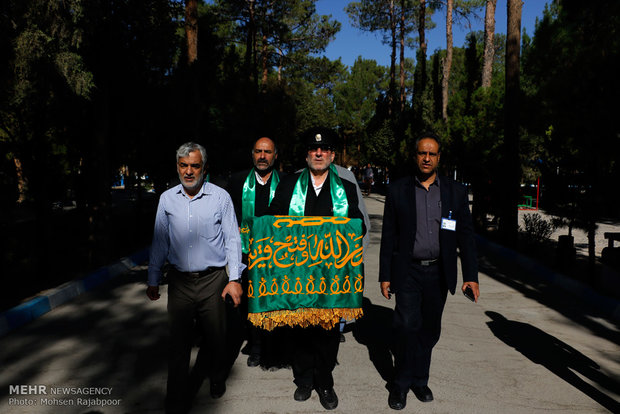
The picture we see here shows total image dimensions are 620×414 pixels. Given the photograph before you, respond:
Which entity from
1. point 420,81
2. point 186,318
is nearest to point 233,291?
point 186,318

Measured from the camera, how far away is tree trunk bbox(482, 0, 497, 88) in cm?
1628

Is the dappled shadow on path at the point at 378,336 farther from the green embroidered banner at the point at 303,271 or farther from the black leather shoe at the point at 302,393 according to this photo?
the green embroidered banner at the point at 303,271

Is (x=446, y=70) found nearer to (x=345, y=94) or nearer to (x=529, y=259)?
(x=529, y=259)

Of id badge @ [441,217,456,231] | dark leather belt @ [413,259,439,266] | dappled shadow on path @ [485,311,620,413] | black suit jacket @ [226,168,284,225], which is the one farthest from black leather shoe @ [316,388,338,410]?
dappled shadow on path @ [485,311,620,413]

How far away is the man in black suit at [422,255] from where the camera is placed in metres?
3.75

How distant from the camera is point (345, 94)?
8012 cm

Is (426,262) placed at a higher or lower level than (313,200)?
lower

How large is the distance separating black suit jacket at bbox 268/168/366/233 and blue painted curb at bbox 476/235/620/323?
175 inches

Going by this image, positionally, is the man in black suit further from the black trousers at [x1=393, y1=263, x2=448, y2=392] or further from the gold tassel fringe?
the gold tassel fringe

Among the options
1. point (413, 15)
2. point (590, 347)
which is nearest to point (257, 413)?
point (590, 347)

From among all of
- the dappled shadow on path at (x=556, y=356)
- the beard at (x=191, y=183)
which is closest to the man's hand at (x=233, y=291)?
the beard at (x=191, y=183)

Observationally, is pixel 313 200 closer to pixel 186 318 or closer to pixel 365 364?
pixel 186 318

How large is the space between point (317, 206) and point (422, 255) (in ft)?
2.93

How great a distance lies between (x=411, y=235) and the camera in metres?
3.74
